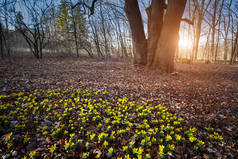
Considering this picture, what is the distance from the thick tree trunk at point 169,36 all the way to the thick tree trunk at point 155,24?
1.41ft

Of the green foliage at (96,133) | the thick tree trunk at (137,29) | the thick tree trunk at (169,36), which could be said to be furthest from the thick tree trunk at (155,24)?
the green foliage at (96,133)

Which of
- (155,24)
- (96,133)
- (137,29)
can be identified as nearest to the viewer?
(96,133)

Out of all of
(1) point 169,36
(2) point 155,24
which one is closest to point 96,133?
(1) point 169,36

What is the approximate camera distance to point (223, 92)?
432cm

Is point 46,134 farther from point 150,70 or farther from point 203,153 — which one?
point 150,70

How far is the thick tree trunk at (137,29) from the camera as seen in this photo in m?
7.14

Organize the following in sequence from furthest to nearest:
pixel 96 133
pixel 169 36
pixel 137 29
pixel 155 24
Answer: pixel 137 29 < pixel 155 24 < pixel 169 36 < pixel 96 133

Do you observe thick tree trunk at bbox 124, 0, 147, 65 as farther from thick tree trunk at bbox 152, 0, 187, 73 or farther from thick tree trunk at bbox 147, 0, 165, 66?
thick tree trunk at bbox 152, 0, 187, 73

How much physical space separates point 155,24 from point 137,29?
1163 millimetres

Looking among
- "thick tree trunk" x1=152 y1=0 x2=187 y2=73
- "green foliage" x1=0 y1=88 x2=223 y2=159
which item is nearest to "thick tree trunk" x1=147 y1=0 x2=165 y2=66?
"thick tree trunk" x1=152 y1=0 x2=187 y2=73

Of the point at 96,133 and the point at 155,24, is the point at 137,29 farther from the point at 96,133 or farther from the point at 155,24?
the point at 96,133

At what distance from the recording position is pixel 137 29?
7379mm

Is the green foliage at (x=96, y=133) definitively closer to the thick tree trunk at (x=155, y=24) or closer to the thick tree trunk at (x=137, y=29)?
the thick tree trunk at (x=155, y=24)

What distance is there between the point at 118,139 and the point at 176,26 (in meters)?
6.38
